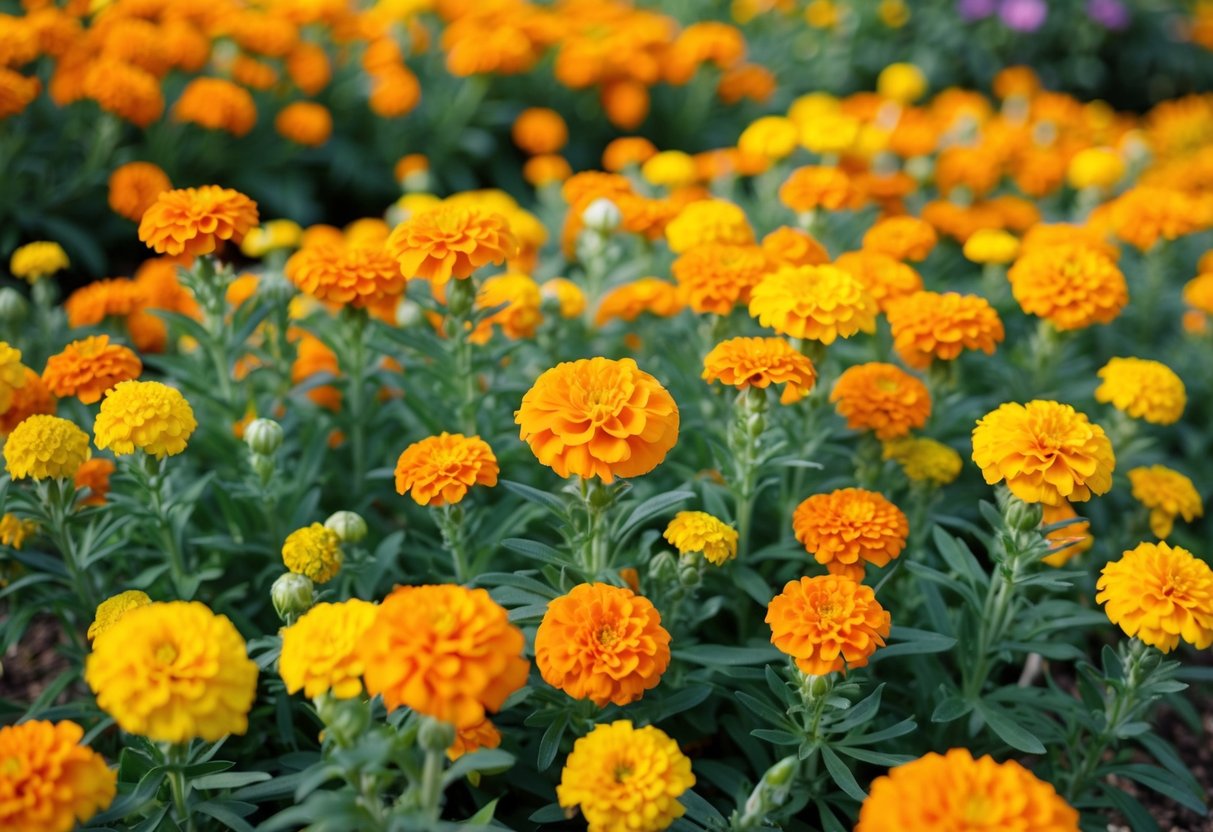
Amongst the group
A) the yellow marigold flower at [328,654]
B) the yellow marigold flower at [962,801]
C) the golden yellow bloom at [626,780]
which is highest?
the yellow marigold flower at [328,654]

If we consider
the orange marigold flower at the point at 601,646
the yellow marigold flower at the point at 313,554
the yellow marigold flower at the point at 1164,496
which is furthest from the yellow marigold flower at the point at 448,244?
the yellow marigold flower at the point at 1164,496

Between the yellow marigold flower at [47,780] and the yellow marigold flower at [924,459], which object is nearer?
the yellow marigold flower at [47,780]

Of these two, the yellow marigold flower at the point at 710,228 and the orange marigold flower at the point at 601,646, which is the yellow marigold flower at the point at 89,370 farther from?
the yellow marigold flower at the point at 710,228

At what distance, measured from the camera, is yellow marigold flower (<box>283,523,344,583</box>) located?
8.25 feet

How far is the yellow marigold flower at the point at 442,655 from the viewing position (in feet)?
5.65

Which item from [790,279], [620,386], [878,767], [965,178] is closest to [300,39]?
[965,178]

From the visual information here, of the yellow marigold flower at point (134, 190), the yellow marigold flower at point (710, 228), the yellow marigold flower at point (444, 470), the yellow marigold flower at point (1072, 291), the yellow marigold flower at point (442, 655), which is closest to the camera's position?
the yellow marigold flower at point (442, 655)

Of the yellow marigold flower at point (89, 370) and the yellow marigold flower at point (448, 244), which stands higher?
the yellow marigold flower at point (448, 244)

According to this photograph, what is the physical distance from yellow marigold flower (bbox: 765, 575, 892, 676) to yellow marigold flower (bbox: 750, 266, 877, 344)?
74cm

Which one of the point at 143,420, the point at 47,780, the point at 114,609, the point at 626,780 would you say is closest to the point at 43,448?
the point at 143,420

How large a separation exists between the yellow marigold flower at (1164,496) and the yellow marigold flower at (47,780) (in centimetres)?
294

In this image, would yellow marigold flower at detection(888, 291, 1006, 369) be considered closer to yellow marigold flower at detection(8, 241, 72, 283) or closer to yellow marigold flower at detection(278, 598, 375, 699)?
yellow marigold flower at detection(278, 598, 375, 699)

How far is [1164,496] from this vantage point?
3135 mm

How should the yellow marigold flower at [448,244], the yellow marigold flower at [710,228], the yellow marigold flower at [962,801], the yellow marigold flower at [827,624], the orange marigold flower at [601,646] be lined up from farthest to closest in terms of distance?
the yellow marigold flower at [710,228] < the yellow marigold flower at [448,244] < the yellow marigold flower at [827,624] < the orange marigold flower at [601,646] < the yellow marigold flower at [962,801]
